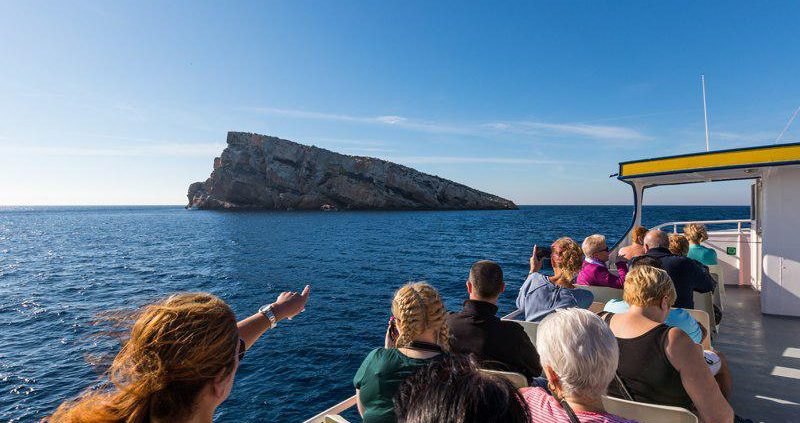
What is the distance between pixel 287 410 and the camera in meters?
7.46

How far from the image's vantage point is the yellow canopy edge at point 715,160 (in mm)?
6289

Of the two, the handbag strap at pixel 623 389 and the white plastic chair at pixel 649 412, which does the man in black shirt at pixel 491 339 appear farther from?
the white plastic chair at pixel 649 412

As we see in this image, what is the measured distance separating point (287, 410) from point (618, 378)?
647 cm

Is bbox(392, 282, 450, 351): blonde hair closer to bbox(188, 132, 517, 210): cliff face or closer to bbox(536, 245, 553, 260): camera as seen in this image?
bbox(536, 245, 553, 260): camera

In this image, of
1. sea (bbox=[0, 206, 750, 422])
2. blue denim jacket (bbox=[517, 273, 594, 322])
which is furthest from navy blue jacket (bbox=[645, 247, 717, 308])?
sea (bbox=[0, 206, 750, 422])

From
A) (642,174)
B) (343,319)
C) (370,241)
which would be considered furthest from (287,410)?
(370,241)

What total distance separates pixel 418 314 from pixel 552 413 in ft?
3.04

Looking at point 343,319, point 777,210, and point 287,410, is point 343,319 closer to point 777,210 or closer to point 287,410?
point 287,410

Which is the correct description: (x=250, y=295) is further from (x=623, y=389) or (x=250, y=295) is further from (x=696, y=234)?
(x=623, y=389)

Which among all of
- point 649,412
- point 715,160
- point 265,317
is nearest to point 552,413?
point 649,412

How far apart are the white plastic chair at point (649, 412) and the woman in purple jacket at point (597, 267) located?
304cm

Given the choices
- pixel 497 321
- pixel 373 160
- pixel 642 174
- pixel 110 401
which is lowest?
pixel 497 321

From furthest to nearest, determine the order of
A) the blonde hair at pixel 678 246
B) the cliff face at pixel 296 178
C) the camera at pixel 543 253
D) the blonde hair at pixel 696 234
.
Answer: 1. the cliff face at pixel 296 178
2. the blonde hair at pixel 696 234
3. the blonde hair at pixel 678 246
4. the camera at pixel 543 253

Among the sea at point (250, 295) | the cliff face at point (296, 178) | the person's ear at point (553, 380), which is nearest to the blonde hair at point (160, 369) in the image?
A: the sea at point (250, 295)
